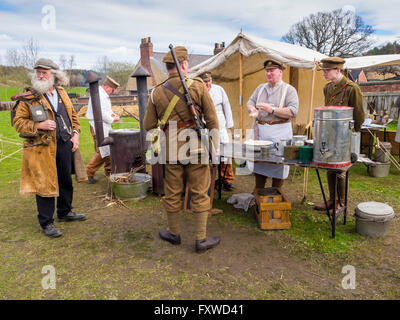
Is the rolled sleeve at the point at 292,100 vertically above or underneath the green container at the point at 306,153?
above

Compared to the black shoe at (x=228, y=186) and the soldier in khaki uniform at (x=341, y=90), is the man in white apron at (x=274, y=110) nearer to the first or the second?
the soldier in khaki uniform at (x=341, y=90)

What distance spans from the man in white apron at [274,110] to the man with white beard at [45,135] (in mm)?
2472

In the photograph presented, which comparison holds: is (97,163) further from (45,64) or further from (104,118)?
(45,64)

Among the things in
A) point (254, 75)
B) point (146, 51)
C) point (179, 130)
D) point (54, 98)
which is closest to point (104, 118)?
point (54, 98)

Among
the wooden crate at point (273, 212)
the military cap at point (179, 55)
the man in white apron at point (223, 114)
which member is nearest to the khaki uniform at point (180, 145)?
the military cap at point (179, 55)

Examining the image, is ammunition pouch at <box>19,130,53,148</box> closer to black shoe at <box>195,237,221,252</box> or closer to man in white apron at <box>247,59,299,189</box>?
black shoe at <box>195,237,221,252</box>

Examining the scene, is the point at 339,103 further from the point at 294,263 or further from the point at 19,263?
the point at 19,263

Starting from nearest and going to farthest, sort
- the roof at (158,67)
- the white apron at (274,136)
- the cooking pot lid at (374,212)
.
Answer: the cooking pot lid at (374,212), the white apron at (274,136), the roof at (158,67)

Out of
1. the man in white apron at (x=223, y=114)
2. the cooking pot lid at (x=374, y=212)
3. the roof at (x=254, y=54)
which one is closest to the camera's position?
the cooking pot lid at (x=374, y=212)

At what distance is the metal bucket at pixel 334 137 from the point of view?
3.24 meters

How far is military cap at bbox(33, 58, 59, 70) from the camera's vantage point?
11.8ft

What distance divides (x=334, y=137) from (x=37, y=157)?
3358mm
